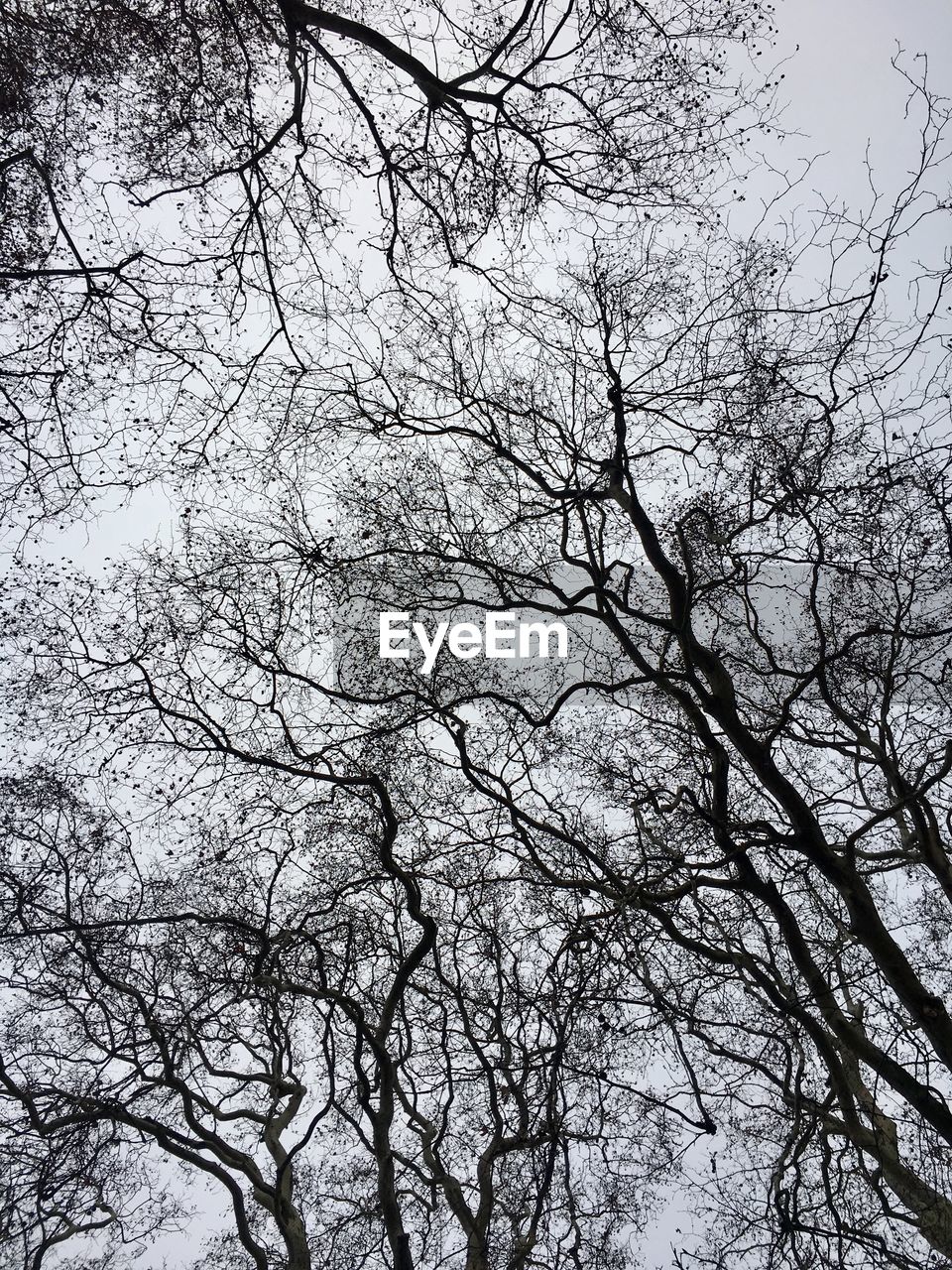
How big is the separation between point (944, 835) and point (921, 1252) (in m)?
3.32

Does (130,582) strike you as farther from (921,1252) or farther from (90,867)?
(921,1252)

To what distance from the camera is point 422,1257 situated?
33.5ft

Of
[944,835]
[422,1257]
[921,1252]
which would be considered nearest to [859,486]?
[944,835]

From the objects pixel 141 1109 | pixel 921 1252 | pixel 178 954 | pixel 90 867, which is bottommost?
pixel 921 1252

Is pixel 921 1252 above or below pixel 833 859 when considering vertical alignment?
below

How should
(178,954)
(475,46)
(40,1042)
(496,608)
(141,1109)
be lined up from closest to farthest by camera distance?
(475,46)
(496,608)
(178,954)
(40,1042)
(141,1109)

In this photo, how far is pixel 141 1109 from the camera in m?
9.73

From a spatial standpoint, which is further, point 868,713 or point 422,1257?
point 422,1257

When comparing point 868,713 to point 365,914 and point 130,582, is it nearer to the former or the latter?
point 365,914

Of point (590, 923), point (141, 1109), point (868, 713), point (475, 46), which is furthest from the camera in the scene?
point (141, 1109)

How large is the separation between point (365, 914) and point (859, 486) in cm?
541

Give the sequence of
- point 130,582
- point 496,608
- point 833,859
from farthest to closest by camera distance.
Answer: point 496,608
point 130,582
point 833,859

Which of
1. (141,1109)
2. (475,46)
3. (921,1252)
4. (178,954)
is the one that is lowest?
(921,1252)

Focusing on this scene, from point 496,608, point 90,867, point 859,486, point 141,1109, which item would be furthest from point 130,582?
point 141,1109
